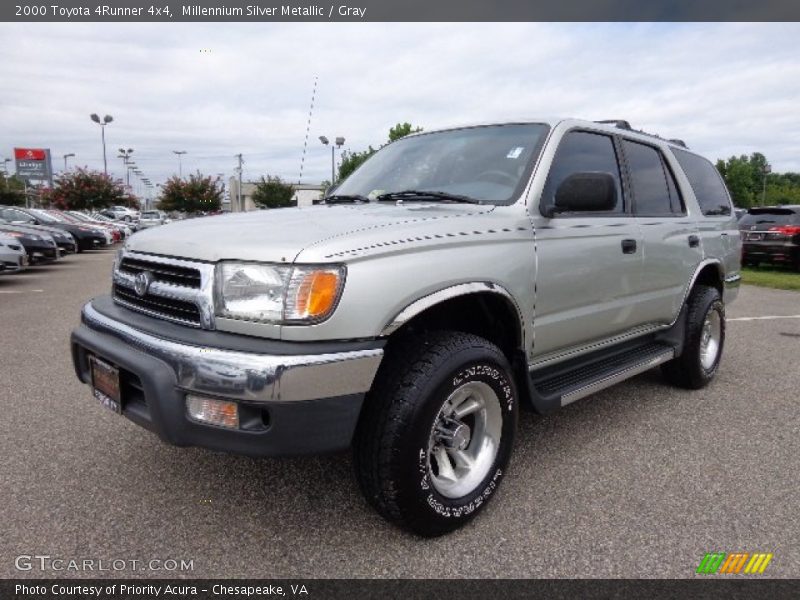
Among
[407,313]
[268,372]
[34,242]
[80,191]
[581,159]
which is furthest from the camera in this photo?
[80,191]

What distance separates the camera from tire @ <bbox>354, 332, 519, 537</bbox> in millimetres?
2232

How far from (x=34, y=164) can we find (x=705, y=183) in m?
64.6

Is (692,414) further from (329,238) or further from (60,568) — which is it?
(60,568)

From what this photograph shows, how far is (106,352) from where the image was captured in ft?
7.86

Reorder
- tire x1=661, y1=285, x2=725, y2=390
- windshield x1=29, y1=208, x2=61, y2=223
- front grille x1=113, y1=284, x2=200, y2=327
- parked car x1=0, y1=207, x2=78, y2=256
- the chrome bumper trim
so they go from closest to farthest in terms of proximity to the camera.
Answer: the chrome bumper trim
front grille x1=113, y1=284, x2=200, y2=327
tire x1=661, y1=285, x2=725, y2=390
parked car x1=0, y1=207, x2=78, y2=256
windshield x1=29, y1=208, x2=61, y2=223

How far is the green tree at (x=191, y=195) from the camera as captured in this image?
55.9m

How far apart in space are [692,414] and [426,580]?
2.63 meters

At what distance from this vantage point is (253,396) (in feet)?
6.53

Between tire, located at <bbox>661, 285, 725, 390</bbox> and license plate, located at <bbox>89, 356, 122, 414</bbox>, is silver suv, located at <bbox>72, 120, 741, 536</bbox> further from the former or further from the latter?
tire, located at <bbox>661, 285, 725, 390</bbox>

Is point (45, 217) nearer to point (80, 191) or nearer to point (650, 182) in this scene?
point (650, 182)

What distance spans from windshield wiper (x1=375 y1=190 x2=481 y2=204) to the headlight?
1.07 m

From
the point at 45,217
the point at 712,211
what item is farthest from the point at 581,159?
the point at 45,217

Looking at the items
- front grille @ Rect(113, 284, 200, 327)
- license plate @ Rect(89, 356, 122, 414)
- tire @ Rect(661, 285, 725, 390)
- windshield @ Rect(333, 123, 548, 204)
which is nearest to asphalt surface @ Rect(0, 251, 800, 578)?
tire @ Rect(661, 285, 725, 390)

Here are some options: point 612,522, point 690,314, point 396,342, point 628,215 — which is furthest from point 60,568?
point 690,314
